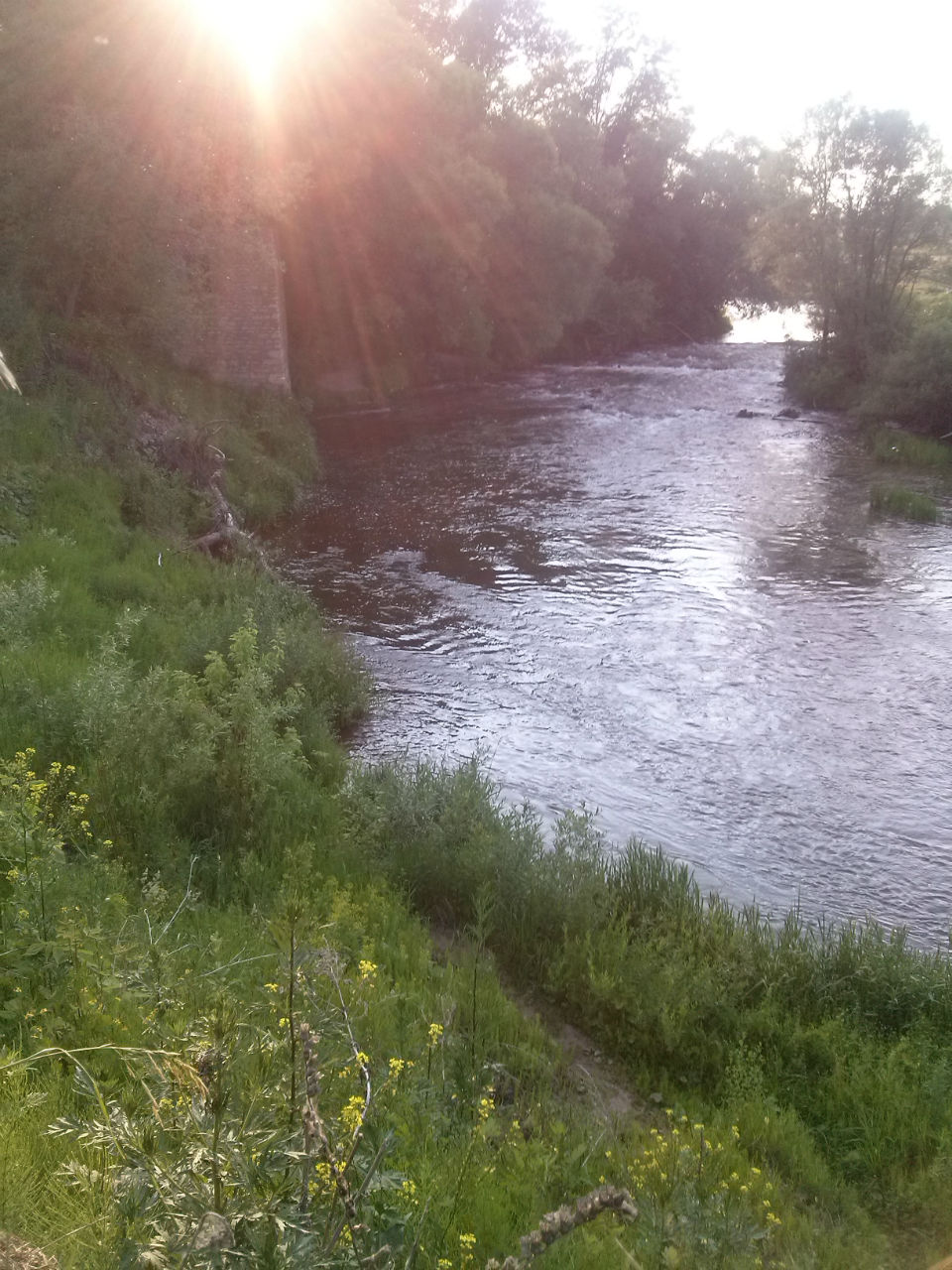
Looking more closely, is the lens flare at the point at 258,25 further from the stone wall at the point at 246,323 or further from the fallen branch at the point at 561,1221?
the fallen branch at the point at 561,1221

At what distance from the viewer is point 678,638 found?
36.9 feet

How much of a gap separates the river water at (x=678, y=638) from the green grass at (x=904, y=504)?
0.35 meters

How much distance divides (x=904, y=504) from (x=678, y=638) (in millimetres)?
6767

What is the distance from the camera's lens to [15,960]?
384 cm

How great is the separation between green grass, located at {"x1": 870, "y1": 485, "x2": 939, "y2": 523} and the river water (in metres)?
0.35

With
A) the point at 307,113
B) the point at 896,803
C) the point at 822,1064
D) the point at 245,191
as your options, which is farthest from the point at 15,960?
the point at 307,113

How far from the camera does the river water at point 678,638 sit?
764cm

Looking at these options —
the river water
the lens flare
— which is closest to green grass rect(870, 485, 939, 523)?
the river water

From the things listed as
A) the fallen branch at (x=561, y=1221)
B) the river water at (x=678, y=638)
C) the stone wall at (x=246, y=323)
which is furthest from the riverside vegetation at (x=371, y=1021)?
the stone wall at (x=246, y=323)

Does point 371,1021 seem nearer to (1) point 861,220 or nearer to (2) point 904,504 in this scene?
(2) point 904,504

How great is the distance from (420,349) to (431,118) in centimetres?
558

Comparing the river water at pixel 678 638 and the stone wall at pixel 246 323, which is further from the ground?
the stone wall at pixel 246 323

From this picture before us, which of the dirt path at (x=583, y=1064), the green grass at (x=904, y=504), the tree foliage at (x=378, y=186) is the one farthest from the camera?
the green grass at (x=904, y=504)

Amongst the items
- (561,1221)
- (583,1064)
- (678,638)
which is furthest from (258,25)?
(561,1221)
